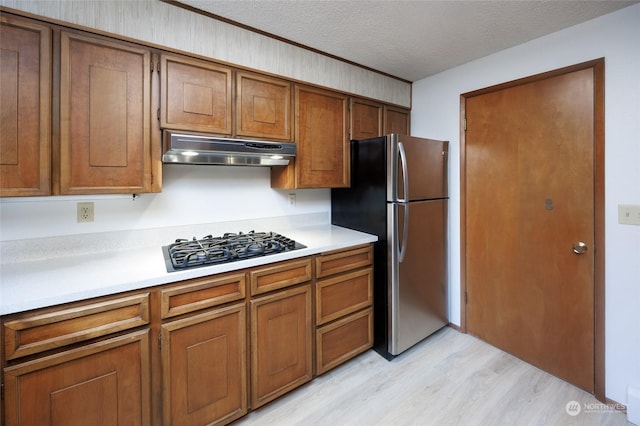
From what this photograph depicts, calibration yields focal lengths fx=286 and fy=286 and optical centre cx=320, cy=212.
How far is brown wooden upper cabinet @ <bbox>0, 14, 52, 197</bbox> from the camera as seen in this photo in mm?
1258

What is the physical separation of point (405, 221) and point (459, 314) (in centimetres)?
118

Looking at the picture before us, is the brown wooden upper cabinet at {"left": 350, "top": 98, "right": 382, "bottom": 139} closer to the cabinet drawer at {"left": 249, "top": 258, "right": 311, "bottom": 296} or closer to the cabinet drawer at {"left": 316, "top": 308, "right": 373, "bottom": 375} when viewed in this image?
the cabinet drawer at {"left": 249, "top": 258, "right": 311, "bottom": 296}

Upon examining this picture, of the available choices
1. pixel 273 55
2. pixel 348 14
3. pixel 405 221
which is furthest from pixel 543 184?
pixel 273 55

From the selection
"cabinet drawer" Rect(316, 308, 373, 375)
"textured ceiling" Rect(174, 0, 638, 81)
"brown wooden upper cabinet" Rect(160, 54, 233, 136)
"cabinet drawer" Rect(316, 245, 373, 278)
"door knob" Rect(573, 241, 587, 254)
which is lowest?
"cabinet drawer" Rect(316, 308, 373, 375)

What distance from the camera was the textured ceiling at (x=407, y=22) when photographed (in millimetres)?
1679

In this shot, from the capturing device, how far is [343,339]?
2086mm

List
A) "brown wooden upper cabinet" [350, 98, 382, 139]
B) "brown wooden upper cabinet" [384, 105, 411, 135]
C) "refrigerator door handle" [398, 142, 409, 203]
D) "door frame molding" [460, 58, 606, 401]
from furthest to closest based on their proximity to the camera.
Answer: "brown wooden upper cabinet" [384, 105, 411, 135] < "brown wooden upper cabinet" [350, 98, 382, 139] < "refrigerator door handle" [398, 142, 409, 203] < "door frame molding" [460, 58, 606, 401]

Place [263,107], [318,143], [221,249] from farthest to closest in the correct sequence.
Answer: [318,143] < [263,107] < [221,249]

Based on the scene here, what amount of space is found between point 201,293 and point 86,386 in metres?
0.56

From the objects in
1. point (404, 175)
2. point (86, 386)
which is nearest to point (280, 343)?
point (86, 386)

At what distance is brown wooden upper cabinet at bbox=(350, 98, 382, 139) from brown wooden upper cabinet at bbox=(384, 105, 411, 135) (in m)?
0.10

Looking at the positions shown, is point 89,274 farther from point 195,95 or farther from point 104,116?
point 195,95

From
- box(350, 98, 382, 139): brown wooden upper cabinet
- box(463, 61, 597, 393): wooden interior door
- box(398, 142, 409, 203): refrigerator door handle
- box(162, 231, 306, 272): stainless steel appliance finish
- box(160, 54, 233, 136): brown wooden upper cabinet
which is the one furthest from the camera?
box(350, 98, 382, 139): brown wooden upper cabinet

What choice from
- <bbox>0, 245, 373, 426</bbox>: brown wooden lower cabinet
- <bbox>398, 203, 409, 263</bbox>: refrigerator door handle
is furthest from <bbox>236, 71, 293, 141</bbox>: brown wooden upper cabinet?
<bbox>398, 203, 409, 263</bbox>: refrigerator door handle
